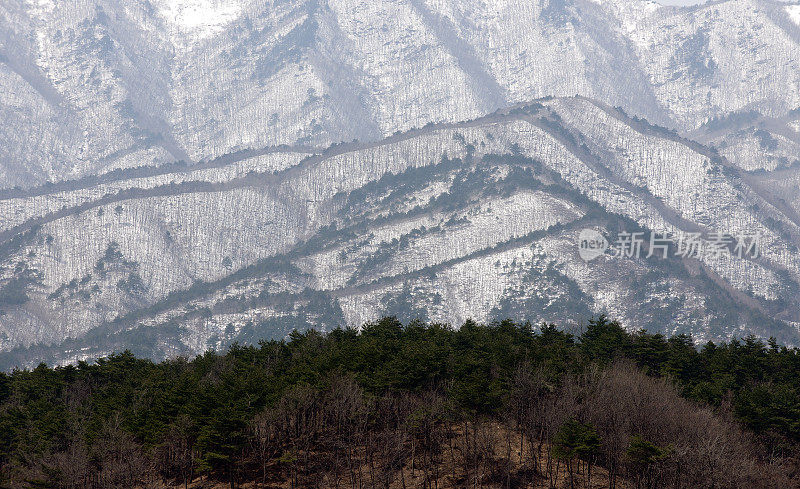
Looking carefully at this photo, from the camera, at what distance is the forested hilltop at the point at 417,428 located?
9050 centimetres

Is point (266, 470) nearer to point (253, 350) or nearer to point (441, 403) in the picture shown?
point (441, 403)

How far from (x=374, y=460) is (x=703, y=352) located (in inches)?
2856

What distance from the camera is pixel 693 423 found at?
308 ft

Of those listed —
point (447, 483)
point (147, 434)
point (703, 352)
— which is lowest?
point (447, 483)

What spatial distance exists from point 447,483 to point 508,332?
48183 mm

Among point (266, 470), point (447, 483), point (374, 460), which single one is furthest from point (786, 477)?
point (266, 470)

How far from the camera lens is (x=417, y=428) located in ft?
332

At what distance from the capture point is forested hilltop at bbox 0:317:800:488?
3563 inches

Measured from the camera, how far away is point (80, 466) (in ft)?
291

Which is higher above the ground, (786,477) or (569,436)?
(569,436)

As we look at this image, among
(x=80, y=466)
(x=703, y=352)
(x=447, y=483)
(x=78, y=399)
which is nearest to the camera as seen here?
(x=80, y=466)

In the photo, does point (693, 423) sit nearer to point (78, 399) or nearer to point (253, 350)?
point (253, 350)

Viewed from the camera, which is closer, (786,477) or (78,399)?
(786,477)

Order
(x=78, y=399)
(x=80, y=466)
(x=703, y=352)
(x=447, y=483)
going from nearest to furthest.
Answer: (x=80, y=466), (x=447, y=483), (x=78, y=399), (x=703, y=352)
